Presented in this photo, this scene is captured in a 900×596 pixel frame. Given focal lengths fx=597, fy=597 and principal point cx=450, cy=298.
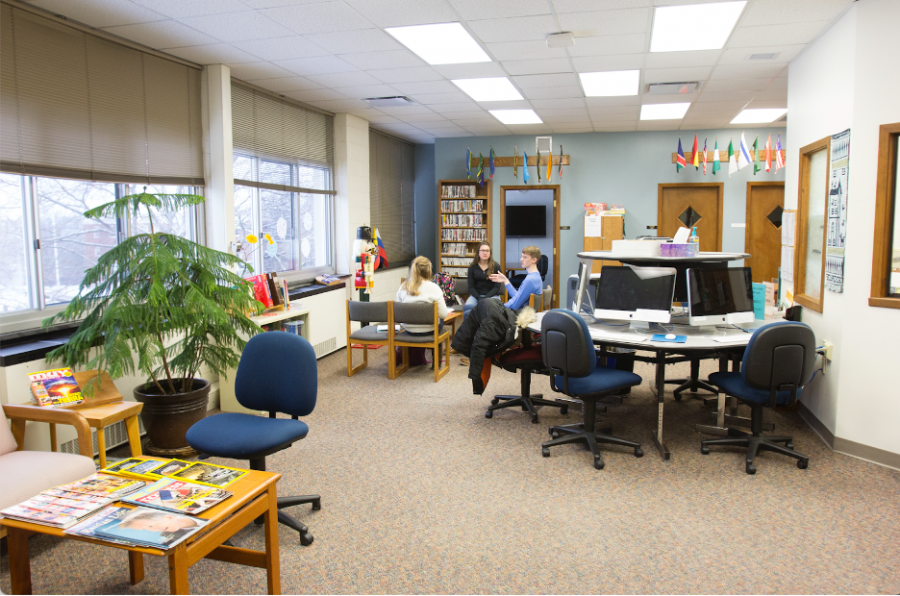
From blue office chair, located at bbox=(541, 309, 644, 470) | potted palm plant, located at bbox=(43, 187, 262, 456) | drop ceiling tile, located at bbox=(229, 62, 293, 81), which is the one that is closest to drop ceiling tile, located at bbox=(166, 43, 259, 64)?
drop ceiling tile, located at bbox=(229, 62, 293, 81)

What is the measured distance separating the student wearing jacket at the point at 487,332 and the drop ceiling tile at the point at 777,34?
2625 mm

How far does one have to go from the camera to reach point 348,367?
5902 mm

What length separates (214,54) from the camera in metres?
4.86

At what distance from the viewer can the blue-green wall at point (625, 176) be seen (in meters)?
8.87

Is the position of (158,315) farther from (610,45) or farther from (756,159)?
(756,159)

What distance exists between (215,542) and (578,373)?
2315mm

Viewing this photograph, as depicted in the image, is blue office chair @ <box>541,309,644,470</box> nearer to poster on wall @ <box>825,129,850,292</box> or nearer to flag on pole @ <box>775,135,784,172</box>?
poster on wall @ <box>825,129,850,292</box>

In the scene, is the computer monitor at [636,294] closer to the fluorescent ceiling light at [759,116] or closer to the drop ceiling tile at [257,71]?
the drop ceiling tile at [257,71]

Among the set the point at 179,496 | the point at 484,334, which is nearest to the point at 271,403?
the point at 179,496

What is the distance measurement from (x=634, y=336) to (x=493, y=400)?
1.33m

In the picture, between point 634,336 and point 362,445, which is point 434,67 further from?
point 362,445

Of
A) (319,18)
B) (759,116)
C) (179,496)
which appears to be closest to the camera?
(179,496)

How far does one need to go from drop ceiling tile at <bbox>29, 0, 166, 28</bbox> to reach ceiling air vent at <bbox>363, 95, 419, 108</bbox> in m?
2.93

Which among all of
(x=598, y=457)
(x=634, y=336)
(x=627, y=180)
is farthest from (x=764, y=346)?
(x=627, y=180)
